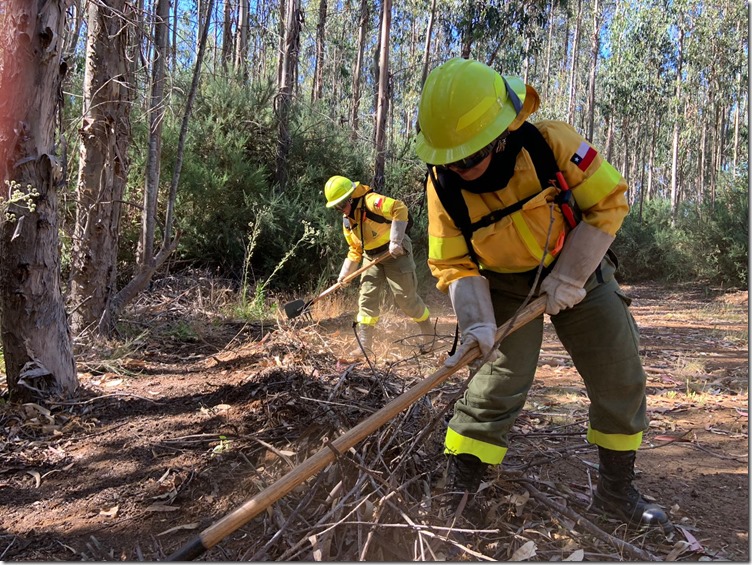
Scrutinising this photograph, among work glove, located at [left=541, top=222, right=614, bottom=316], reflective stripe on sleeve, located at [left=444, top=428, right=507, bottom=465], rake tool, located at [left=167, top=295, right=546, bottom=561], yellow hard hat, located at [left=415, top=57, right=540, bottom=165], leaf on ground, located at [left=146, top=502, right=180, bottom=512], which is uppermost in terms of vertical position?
yellow hard hat, located at [left=415, top=57, right=540, bottom=165]

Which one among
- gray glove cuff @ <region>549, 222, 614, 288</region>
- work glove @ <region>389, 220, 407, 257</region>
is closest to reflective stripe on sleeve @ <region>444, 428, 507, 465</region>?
gray glove cuff @ <region>549, 222, 614, 288</region>

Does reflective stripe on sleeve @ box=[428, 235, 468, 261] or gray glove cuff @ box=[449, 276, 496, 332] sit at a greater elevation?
reflective stripe on sleeve @ box=[428, 235, 468, 261]

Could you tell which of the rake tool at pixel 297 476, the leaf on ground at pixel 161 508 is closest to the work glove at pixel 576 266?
the rake tool at pixel 297 476

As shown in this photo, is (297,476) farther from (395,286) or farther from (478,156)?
(395,286)

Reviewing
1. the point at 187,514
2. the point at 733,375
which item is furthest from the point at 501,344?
the point at 733,375

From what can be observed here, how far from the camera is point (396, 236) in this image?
5570 mm

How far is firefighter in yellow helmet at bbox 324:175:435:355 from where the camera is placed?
5641 millimetres

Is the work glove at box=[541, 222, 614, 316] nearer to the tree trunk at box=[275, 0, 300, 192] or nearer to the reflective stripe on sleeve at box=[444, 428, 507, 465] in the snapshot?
the reflective stripe on sleeve at box=[444, 428, 507, 465]

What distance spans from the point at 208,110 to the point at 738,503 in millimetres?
9151

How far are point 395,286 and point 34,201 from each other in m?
3.59

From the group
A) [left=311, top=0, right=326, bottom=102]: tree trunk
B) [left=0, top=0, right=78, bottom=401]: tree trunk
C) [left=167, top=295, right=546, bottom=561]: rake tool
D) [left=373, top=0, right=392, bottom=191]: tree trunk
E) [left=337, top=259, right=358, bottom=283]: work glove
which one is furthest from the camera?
[left=311, top=0, right=326, bottom=102]: tree trunk

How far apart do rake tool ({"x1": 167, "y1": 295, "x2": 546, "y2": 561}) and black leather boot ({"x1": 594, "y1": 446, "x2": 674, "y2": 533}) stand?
86 centimetres

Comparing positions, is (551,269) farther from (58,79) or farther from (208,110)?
(208,110)

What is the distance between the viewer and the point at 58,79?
3.24m
